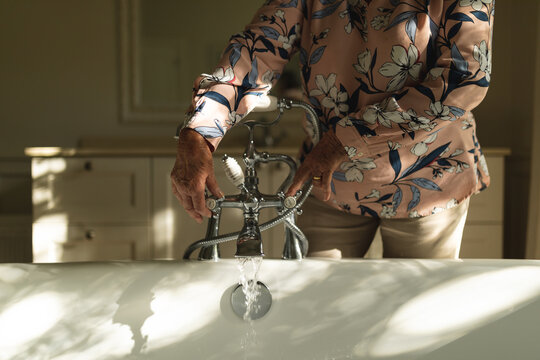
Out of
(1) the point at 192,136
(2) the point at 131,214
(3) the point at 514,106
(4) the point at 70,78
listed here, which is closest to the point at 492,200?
(3) the point at 514,106

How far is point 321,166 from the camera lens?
2.94 feet

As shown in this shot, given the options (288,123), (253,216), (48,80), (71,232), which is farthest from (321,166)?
(48,80)

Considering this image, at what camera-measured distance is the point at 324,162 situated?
90cm

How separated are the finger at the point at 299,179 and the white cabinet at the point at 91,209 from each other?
1291mm

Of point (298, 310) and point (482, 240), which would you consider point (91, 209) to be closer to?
point (298, 310)

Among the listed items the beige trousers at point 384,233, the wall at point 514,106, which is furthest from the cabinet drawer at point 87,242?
the wall at point 514,106

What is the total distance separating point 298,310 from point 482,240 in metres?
1.36

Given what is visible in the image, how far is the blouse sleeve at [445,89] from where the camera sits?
87 cm

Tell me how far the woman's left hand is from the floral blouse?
17 millimetres

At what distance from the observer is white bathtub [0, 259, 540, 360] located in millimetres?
973

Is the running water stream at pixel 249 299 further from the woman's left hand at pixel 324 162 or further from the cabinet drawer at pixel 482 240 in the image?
the cabinet drawer at pixel 482 240

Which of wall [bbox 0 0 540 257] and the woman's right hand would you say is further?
wall [bbox 0 0 540 257]

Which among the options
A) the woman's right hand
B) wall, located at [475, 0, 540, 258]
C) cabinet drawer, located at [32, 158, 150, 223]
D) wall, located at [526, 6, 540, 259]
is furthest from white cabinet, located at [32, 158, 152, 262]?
wall, located at [475, 0, 540, 258]

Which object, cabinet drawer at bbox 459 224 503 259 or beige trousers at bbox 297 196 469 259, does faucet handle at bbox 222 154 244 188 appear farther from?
cabinet drawer at bbox 459 224 503 259
